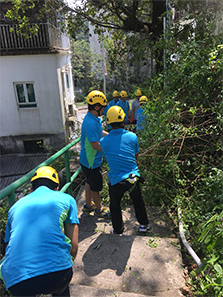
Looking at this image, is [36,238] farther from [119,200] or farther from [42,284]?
A: [119,200]

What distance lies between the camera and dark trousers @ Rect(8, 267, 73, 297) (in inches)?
60.8

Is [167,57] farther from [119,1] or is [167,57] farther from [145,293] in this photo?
[145,293]

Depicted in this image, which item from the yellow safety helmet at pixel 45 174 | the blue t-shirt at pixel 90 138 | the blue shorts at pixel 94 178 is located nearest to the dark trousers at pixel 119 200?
the blue shorts at pixel 94 178

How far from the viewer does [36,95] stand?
499 inches

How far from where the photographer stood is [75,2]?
6.84 metres

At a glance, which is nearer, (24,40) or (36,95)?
(24,40)

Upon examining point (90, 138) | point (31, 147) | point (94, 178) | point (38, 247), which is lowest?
point (31, 147)

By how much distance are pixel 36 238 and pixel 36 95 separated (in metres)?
12.1

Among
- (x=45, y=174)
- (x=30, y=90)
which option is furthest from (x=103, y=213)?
(x=30, y=90)

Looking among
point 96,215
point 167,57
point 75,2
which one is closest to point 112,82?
point 75,2

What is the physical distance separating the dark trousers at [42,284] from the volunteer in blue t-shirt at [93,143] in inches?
72.7

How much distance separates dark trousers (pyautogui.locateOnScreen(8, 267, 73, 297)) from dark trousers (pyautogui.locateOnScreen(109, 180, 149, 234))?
137 centimetres

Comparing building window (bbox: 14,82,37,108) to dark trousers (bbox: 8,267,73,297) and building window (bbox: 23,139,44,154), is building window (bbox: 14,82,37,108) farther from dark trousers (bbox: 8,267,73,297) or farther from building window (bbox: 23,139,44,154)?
dark trousers (bbox: 8,267,73,297)

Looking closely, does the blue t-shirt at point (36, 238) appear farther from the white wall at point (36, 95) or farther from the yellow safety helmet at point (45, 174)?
the white wall at point (36, 95)
